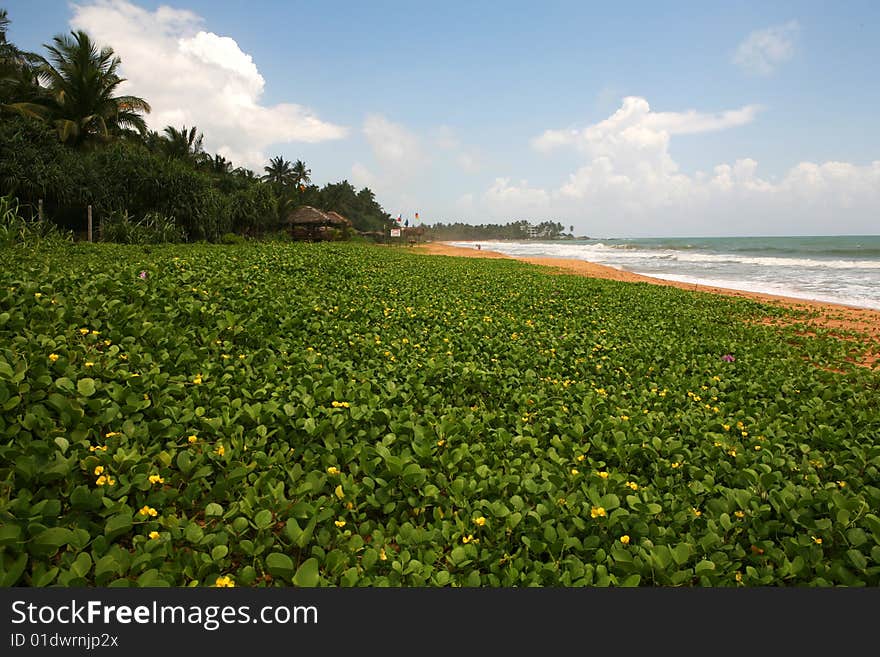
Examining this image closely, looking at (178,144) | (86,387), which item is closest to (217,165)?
(178,144)

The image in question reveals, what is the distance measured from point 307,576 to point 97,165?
21196 millimetres

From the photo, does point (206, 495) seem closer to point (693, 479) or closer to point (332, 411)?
point (332, 411)

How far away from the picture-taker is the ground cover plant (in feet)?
6.38

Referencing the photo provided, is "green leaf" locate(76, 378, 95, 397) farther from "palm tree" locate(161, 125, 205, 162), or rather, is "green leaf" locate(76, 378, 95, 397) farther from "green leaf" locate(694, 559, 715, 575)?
"palm tree" locate(161, 125, 205, 162)

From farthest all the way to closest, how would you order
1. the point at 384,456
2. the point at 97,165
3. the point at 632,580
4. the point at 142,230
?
the point at 97,165
the point at 142,230
the point at 384,456
the point at 632,580

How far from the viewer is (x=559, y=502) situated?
235 cm

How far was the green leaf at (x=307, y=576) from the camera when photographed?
1.74 m

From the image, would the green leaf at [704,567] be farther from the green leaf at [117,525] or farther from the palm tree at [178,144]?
the palm tree at [178,144]

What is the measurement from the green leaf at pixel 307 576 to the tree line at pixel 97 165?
14891 mm

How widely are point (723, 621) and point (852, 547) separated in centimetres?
103

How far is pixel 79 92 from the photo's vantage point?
2194 centimetres

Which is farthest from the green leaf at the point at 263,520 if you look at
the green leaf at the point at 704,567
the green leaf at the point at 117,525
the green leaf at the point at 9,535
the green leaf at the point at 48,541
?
the green leaf at the point at 704,567

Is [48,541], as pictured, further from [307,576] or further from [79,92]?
[79,92]

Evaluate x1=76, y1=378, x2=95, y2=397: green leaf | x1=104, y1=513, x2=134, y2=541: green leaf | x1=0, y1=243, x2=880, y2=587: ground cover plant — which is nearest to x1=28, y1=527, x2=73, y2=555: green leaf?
x1=0, y1=243, x2=880, y2=587: ground cover plant
